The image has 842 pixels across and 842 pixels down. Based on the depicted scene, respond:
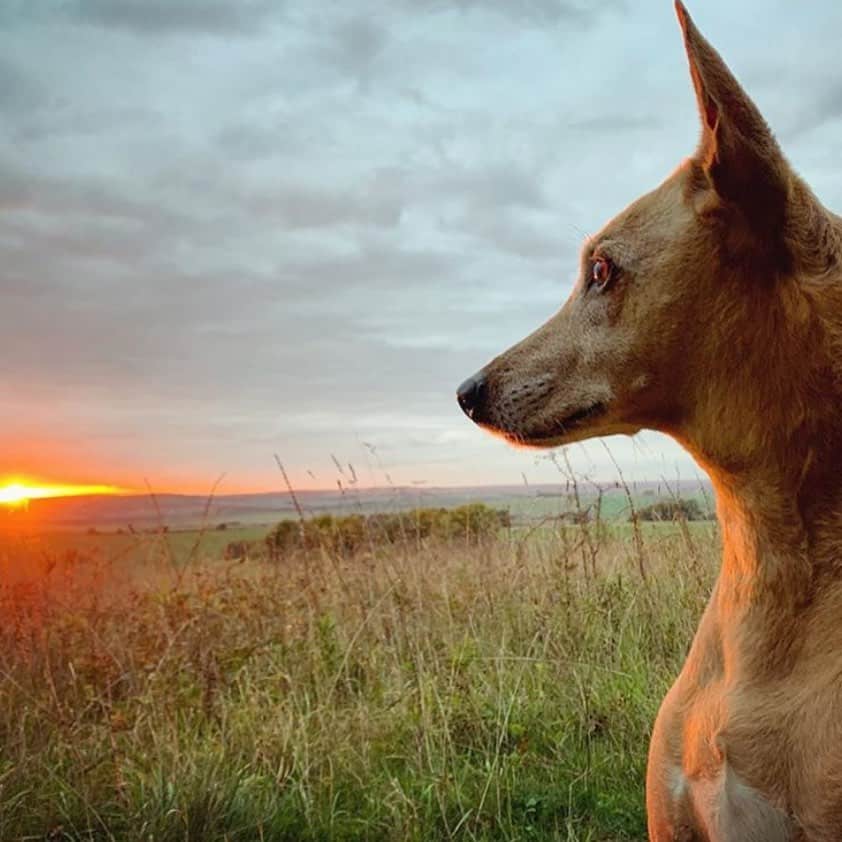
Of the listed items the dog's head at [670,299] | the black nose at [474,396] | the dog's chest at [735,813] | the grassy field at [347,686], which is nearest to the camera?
the dog's chest at [735,813]

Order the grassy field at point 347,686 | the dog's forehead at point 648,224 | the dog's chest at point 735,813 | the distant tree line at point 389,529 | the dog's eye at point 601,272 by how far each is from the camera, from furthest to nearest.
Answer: the distant tree line at point 389,529 → the grassy field at point 347,686 → the dog's eye at point 601,272 → the dog's forehead at point 648,224 → the dog's chest at point 735,813

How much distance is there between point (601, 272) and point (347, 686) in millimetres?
3437

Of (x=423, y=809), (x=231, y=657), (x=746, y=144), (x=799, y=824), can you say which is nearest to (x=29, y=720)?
(x=231, y=657)

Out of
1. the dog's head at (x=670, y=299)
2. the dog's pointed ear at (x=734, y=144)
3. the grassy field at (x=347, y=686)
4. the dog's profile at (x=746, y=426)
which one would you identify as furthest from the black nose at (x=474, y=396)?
the grassy field at (x=347, y=686)

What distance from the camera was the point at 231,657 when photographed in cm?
598

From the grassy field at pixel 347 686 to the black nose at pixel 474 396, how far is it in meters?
1.84

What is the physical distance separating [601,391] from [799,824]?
1.08 metres

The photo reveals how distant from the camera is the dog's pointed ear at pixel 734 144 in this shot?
223 centimetres

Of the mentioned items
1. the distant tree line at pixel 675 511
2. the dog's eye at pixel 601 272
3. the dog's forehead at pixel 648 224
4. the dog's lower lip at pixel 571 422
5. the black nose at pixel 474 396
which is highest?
the dog's forehead at pixel 648 224

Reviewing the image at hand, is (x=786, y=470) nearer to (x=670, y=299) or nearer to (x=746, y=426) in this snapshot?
(x=746, y=426)

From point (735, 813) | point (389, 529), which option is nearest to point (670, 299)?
point (735, 813)

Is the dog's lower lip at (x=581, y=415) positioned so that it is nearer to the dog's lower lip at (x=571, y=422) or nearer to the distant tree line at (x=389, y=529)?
the dog's lower lip at (x=571, y=422)

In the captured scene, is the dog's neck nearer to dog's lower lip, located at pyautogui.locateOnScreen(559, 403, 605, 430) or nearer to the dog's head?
the dog's head

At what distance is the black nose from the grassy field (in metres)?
1.84
